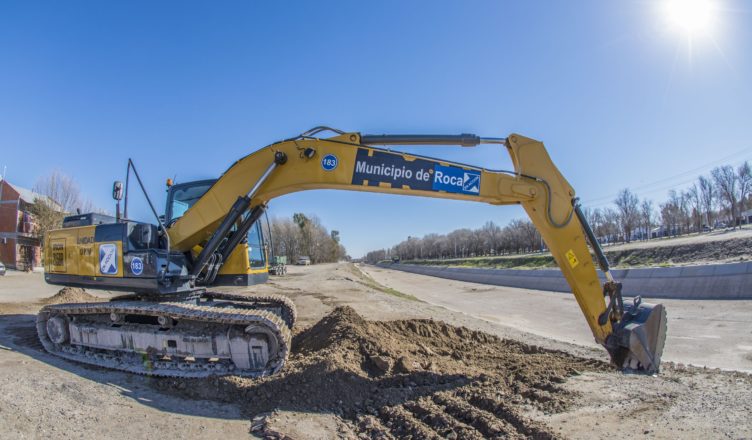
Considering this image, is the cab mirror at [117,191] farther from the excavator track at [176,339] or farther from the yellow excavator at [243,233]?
the excavator track at [176,339]

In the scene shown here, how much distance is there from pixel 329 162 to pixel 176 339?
3681 millimetres

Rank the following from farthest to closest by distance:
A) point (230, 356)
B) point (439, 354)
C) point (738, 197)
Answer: point (738, 197) < point (439, 354) < point (230, 356)

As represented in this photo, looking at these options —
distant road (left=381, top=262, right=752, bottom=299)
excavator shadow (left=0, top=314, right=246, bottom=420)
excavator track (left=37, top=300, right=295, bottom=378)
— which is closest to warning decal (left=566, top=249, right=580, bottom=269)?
excavator track (left=37, top=300, right=295, bottom=378)

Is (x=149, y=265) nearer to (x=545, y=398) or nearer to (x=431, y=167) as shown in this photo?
(x=431, y=167)

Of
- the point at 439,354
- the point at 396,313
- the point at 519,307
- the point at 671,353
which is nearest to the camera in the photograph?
the point at 439,354

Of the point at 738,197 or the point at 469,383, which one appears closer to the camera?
the point at 469,383

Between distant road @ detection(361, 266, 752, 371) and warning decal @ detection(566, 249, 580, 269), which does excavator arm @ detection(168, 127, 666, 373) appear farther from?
distant road @ detection(361, 266, 752, 371)

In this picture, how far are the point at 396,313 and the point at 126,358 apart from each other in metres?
8.34

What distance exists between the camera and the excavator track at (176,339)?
620cm

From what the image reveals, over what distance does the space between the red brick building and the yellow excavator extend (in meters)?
38.6

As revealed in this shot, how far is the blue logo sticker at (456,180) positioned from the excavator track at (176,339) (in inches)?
130

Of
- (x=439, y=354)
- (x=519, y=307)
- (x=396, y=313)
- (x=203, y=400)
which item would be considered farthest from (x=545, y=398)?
(x=519, y=307)

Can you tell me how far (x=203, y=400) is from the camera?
A: 5641 millimetres

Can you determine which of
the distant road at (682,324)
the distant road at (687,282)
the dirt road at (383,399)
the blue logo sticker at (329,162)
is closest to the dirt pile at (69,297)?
the dirt road at (383,399)
